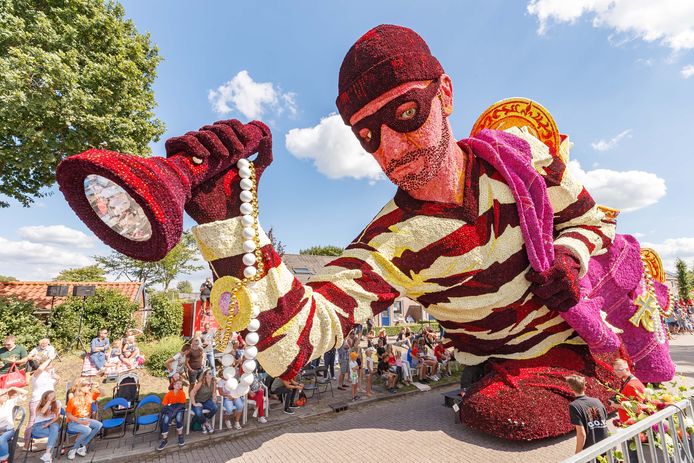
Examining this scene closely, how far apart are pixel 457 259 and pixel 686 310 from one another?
86.8 feet

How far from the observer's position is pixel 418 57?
9.49 feet

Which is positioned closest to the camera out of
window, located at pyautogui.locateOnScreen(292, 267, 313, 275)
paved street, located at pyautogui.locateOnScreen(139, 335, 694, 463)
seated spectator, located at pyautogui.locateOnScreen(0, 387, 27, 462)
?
paved street, located at pyautogui.locateOnScreen(139, 335, 694, 463)

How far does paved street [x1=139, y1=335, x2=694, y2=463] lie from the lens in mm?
4145

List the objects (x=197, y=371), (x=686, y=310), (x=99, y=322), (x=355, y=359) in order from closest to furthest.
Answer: (x=197, y=371), (x=355, y=359), (x=99, y=322), (x=686, y=310)

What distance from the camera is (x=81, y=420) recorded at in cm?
530

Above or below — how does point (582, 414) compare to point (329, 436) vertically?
above

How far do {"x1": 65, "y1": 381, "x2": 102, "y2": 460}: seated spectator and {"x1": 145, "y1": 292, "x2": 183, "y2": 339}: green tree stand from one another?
10.2 metres

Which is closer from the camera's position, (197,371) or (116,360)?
(197,371)

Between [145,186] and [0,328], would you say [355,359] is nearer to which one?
[145,186]

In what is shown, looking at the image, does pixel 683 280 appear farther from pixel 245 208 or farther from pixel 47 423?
pixel 47 423

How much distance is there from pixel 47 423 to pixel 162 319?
1070 cm

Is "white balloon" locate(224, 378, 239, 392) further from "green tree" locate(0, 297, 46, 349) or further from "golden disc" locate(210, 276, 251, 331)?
"green tree" locate(0, 297, 46, 349)

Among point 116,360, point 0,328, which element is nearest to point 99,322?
point 0,328

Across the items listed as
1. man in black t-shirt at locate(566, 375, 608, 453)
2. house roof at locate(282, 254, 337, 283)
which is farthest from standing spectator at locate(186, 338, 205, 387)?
house roof at locate(282, 254, 337, 283)
